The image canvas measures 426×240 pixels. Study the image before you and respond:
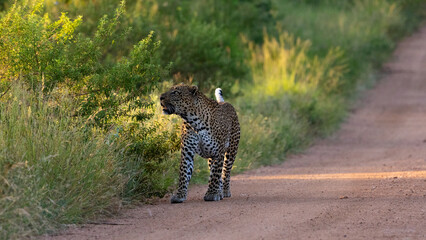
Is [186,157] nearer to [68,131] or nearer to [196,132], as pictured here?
[196,132]

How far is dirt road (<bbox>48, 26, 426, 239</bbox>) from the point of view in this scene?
7371mm

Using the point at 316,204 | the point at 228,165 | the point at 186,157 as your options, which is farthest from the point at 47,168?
the point at 316,204

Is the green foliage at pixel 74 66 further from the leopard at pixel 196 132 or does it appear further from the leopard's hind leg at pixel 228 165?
→ the leopard's hind leg at pixel 228 165

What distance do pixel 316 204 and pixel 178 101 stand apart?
2.05m

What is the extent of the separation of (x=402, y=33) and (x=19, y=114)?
28.1m

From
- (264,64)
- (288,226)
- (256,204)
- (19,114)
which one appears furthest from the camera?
(264,64)

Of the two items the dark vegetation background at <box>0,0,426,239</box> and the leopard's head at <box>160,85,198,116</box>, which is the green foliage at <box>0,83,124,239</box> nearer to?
A: the dark vegetation background at <box>0,0,426,239</box>

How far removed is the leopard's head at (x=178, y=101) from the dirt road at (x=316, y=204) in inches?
44.7

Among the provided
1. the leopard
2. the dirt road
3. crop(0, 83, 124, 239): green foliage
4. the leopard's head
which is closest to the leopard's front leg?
the leopard

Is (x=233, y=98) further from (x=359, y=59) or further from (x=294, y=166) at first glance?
(x=359, y=59)

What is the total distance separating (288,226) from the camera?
7.60 meters

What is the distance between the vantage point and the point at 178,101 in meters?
9.13

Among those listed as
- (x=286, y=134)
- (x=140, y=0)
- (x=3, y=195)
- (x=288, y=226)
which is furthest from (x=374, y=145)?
(x=3, y=195)

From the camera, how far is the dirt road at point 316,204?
737cm
